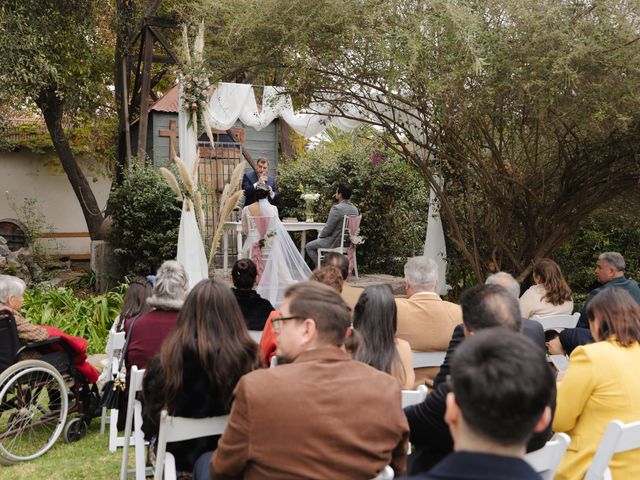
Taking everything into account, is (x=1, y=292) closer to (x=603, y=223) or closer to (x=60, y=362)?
(x=60, y=362)

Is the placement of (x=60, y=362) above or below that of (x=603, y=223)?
below

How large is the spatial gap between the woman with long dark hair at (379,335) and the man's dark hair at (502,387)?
62.2 inches

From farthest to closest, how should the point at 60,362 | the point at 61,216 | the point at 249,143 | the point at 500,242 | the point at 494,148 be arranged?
the point at 61,216, the point at 249,143, the point at 500,242, the point at 494,148, the point at 60,362

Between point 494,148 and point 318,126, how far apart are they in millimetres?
4195

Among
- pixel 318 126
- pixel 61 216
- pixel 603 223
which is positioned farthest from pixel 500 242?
pixel 61 216

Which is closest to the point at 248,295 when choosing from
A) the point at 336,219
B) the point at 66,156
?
the point at 336,219

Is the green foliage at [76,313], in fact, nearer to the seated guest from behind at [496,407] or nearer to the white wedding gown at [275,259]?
the white wedding gown at [275,259]

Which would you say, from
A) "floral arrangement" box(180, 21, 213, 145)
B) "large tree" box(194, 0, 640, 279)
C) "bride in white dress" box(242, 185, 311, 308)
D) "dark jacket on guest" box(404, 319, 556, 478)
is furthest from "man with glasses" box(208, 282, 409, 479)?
"bride in white dress" box(242, 185, 311, 308)

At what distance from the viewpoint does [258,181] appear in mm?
10258

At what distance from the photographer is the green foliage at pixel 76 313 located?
814 cm

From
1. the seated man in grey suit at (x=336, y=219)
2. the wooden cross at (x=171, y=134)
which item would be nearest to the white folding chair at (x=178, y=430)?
the seated man in grey suit at (x=336, y=219)

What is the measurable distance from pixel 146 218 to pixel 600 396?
884cm

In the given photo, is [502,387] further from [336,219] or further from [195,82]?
[336,219]

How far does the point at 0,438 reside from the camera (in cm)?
450
